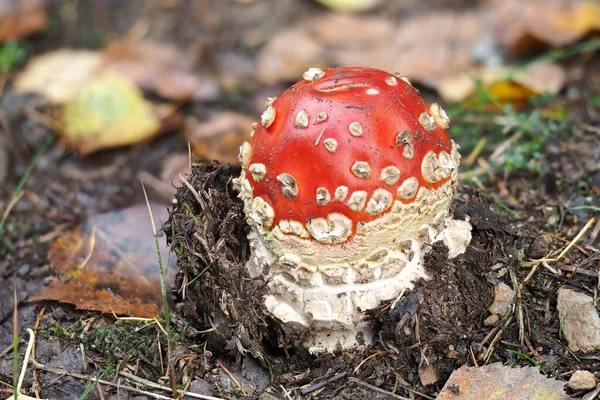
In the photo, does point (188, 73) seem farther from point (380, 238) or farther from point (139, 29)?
point (380, 238)

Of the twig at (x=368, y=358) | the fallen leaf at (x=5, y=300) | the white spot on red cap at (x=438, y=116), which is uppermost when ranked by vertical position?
the white spot on red cap at (x=438, y=116)

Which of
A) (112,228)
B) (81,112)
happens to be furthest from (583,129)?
(81,112)

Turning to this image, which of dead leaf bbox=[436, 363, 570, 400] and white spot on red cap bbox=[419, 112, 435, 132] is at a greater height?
white spot on red cap bbox=[419, 112, 435, 132]

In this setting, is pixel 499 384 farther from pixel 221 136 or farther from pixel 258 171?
pixel 221 136

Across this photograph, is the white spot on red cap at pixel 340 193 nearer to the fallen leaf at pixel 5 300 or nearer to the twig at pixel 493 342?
the twig at pixel 493 342

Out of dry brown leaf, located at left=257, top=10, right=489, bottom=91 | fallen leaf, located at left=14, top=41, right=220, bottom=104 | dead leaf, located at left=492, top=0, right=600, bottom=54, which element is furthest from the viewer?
dry brown leaf, located at left=257, top=10, right=489, bottom=91

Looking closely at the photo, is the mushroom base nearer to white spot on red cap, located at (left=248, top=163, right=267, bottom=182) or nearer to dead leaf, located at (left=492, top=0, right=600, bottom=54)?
white spot on red cap, located at (left=248, top=163, right=267, bottom=182)

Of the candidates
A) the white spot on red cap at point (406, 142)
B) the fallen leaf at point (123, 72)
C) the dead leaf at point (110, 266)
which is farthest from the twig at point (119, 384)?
the fallen leaf at point (123, 72)

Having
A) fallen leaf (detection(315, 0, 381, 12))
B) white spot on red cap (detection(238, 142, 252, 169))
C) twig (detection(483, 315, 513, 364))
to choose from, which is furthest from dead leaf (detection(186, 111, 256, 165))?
twig (detection(483, 315, 513, 364))
